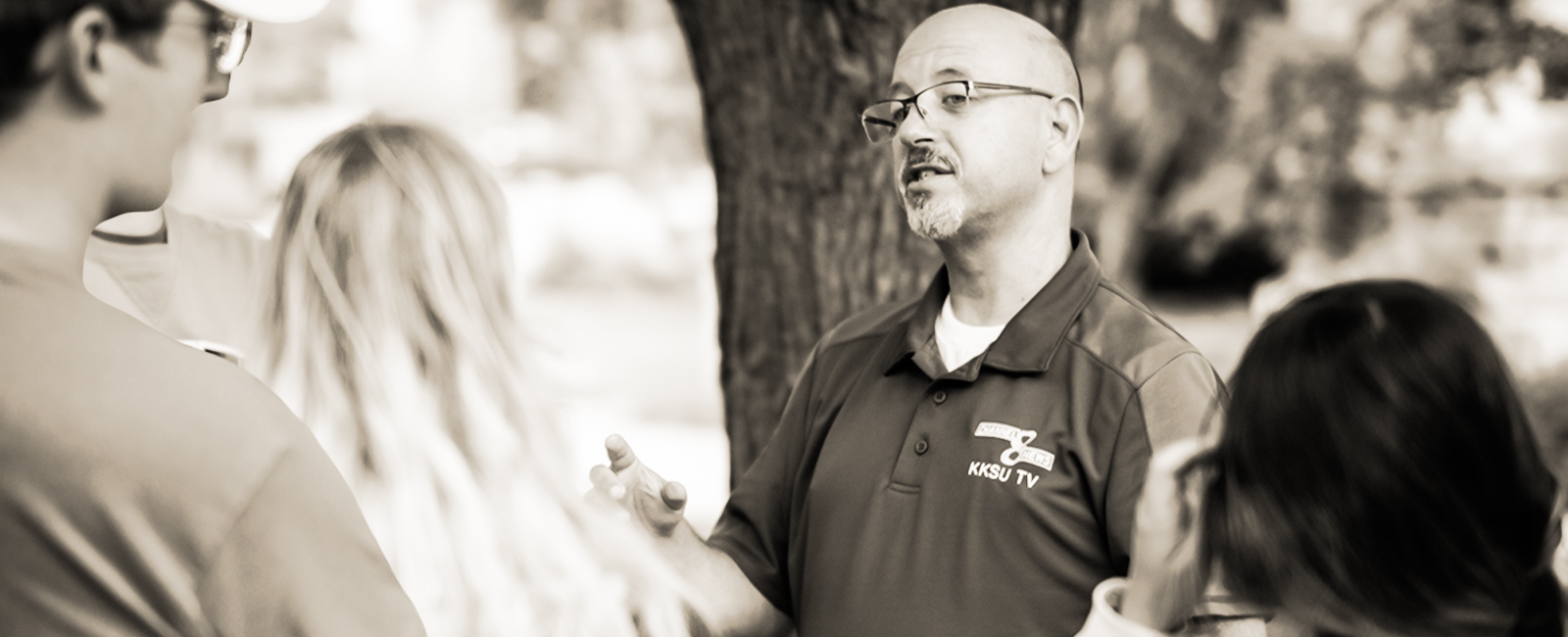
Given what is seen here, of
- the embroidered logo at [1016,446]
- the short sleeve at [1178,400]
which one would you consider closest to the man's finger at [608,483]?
the embroidered logo at [1016,446]

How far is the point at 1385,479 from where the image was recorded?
5.17 ft

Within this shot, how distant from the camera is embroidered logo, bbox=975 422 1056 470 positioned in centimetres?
235

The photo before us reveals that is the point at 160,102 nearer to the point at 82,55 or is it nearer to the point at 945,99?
the point at 82,55

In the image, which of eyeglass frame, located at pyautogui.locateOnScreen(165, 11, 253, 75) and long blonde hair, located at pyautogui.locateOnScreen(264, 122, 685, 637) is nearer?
eyeglass frame, located at pyautogui.locateOnScreen(165, 11, 253, 75)

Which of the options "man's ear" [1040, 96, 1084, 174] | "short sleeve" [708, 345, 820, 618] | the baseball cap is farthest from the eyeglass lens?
the baseball cap

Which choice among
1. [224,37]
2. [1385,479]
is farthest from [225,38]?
[1385,479]

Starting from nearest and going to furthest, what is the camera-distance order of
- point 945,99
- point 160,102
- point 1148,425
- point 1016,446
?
point 160,102, point 1148,425, point 1016,446, point 945,99

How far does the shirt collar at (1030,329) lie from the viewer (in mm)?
2473

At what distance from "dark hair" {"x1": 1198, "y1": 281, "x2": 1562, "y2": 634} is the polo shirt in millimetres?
→ 1129

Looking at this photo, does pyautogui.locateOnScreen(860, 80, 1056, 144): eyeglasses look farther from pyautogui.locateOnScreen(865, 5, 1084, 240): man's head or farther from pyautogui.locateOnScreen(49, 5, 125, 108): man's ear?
pyautogui.locateOnScreen(49, 5, 125, 108): man's ear

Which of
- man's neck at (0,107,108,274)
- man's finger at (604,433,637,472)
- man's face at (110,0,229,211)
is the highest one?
man's face at (110,0,229,211)

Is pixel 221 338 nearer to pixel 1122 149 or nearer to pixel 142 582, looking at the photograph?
pixel 142 582

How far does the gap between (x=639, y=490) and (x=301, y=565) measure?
1.35m

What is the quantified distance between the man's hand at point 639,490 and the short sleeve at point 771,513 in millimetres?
234
